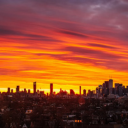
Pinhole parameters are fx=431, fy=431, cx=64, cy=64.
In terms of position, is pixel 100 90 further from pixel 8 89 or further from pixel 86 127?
pixel 86 127

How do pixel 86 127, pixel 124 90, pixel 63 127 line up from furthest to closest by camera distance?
pixel 124 90 < pixel 63 127 < pixel 86 127

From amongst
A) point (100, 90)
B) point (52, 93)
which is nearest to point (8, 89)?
point (52, 93)

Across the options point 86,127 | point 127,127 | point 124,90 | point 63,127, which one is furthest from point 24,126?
point 124,90

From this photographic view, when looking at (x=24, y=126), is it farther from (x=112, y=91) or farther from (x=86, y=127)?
(x=112, y=91)

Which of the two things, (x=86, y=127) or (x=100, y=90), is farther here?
(x=100, y=90)

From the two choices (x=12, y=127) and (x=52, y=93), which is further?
(x=52, y=93)

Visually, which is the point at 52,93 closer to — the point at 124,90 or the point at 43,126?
the point at 124,90

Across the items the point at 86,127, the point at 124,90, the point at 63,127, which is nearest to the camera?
the point at 86,127
